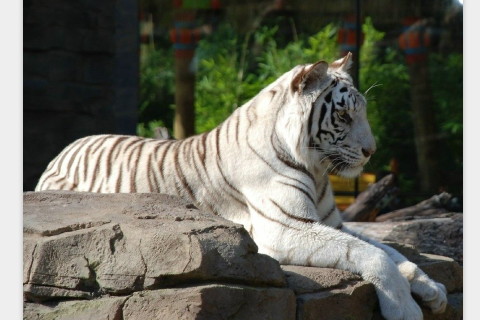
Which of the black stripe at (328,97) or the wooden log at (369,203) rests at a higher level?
the black stripe at (328,97)

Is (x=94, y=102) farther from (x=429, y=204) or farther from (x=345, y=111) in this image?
(x=345, y=111)

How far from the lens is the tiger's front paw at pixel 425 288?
3914mm

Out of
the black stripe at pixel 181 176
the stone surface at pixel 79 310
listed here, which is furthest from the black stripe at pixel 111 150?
the stone surface at pixel 79 310

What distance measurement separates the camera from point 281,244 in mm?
3902

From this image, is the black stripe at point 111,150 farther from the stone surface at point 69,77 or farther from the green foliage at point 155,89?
the green foliage at point 155,89

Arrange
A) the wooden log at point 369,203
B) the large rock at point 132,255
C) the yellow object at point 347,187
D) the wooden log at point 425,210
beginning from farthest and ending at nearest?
the yellow object at point 347,187
the wooden log at point 425,210
the wooden log at point 369,203
the large rock at point 132,255

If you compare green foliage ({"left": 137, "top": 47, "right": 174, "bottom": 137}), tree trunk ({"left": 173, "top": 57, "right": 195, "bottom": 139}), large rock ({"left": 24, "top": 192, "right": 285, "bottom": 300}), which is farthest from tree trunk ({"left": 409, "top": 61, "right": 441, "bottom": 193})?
large rock ({"left": 24, "top": 192, "right": 285, "bottom": 300})

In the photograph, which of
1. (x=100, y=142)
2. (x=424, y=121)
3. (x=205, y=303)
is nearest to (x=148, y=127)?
(x=424, y=121)

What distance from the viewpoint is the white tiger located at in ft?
12.5

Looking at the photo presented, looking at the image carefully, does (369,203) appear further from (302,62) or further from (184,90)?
(184,90)

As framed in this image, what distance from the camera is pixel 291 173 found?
4.09m

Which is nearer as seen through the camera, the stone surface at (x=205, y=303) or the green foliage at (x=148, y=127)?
the stone surface at (x=205, y=303)

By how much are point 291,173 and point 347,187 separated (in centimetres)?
404

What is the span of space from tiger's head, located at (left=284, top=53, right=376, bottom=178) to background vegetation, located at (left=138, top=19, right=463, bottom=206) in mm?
4092
